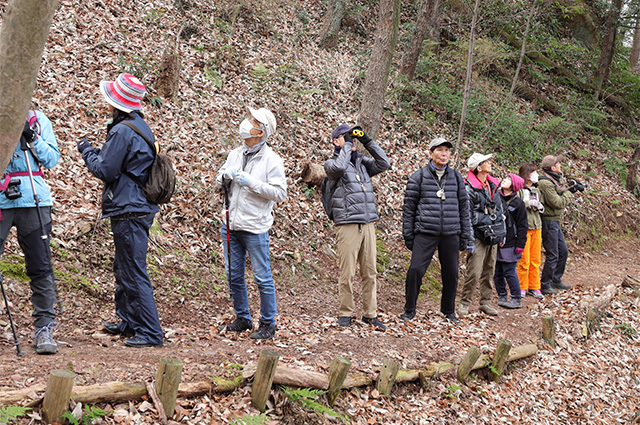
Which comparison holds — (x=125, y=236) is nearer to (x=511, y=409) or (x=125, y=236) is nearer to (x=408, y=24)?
(x=511, y=409)

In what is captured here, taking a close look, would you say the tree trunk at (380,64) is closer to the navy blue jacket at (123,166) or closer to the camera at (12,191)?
the navy blue jacket at (123,166)

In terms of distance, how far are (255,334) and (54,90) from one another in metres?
5.65

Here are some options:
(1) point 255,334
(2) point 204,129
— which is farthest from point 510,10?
(1) point 255,334

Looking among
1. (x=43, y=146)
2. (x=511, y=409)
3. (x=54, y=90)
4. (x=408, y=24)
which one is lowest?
(x=511, y=409)

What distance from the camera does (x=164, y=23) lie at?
37.4 ft

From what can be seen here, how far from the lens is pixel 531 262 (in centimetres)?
920

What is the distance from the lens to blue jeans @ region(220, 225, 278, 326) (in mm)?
5340

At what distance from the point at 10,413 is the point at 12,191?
6.66ft

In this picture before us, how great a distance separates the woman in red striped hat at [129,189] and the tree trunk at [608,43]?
58.0 feet

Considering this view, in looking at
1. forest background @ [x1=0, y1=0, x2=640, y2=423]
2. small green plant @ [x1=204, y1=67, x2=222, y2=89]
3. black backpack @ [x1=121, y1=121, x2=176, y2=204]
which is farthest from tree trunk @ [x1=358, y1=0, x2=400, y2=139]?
black backpack @ [x1=121, y1=121, x2=176, y2=204]

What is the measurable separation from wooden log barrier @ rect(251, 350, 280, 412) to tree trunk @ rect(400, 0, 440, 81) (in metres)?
11.3

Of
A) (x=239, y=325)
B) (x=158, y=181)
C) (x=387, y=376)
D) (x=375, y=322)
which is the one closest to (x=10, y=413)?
(x=158, y=181)

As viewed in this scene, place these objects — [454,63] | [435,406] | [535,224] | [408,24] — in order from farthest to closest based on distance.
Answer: [408,24], [454,63], [535,224], [435,406]

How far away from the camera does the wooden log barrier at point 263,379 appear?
159 inches
